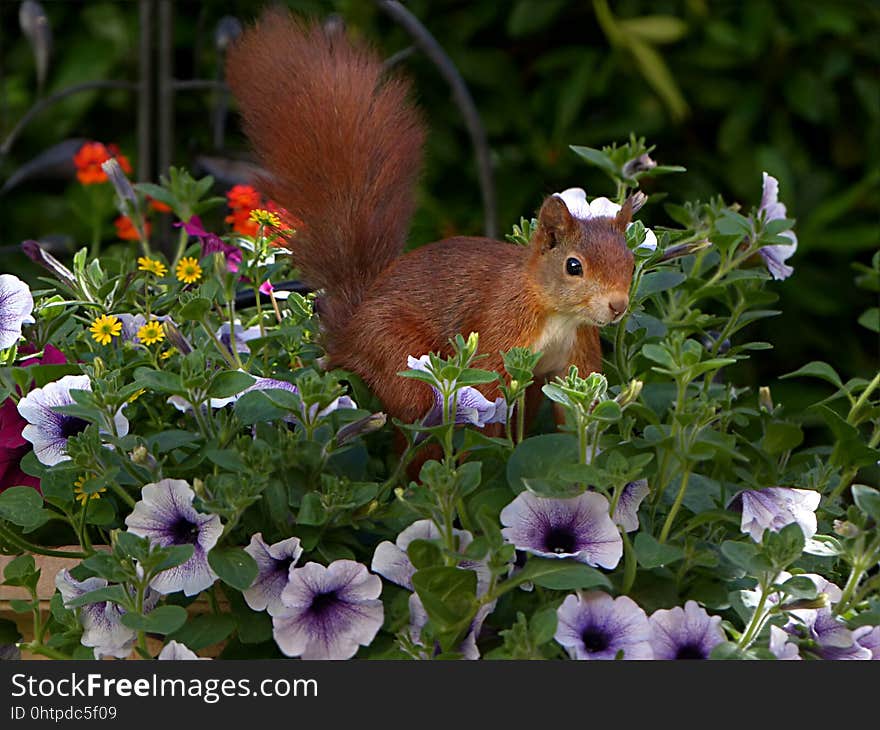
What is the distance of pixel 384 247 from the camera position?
874 millimetres

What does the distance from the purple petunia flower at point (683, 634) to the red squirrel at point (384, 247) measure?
18 cm

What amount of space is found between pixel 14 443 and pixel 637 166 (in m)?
0.48

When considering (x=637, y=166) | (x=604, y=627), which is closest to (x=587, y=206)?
(x=637, y=166)

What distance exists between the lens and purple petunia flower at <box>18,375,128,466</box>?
2.36ft

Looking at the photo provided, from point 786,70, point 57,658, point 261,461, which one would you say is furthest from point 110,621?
point 786,70

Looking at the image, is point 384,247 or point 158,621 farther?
point 384,247

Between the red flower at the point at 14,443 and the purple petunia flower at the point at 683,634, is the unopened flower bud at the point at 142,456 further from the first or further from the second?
the purple petunia flower at the point at 683,634

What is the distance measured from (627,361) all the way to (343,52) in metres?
0.30

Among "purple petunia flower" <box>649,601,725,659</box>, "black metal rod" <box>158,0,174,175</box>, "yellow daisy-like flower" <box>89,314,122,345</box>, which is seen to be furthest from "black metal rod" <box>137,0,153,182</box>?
"purple petunia flower" <box>649,601,725,659</box>

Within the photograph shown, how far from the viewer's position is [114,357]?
84 cm

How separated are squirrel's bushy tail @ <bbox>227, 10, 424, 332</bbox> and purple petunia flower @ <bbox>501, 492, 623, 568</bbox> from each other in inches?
9.9

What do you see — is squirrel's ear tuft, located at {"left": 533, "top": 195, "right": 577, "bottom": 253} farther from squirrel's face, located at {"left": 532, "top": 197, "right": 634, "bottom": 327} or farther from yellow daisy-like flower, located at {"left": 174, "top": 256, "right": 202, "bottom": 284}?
yellow daisy-like flower, located at {"left": 174, "top": 256, "right": 202, "bottom": 284}

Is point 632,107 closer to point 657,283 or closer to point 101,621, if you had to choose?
point 657,283

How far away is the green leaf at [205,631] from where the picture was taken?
673 mm
